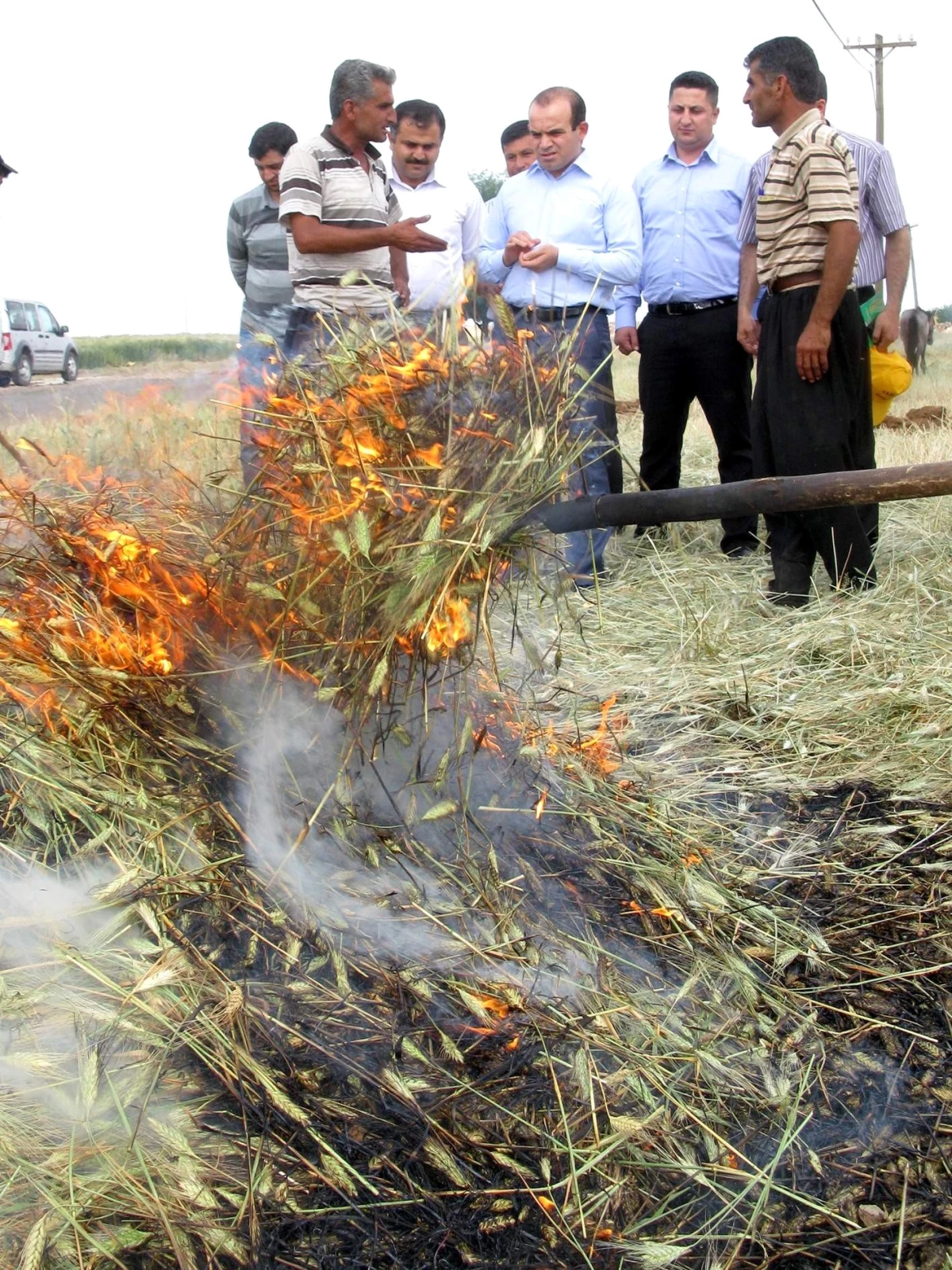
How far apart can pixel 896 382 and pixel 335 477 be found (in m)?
3.74

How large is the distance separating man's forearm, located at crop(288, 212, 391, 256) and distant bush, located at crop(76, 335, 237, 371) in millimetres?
30174

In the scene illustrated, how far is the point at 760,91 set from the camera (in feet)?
15.0

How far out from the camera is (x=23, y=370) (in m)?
24.4

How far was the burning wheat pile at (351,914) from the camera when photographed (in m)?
1.94

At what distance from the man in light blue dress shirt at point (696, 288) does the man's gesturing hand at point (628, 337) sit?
1.7 inches

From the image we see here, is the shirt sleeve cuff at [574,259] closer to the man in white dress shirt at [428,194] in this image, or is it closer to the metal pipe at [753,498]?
the man in white dress shirt at [428,194]

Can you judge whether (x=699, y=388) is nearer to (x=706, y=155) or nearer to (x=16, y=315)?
(x=706, y=155)

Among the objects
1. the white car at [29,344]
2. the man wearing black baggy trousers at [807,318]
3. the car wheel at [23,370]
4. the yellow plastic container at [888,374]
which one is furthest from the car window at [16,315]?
the man wearing black baggy trousers at [807,318]

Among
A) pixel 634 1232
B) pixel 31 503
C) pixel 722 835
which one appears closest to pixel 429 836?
pixel 722 835

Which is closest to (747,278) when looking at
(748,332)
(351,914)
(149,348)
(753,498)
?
(748,332)

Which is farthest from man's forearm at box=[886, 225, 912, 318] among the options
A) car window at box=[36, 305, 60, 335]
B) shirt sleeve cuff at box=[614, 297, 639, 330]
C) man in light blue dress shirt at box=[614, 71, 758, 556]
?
car window at box=[36, 305, 60, 335]

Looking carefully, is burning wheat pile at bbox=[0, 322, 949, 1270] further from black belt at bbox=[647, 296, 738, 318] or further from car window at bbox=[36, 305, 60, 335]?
car window at bbox=[36, 305, 60, 335]

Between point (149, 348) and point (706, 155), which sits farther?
point (149, 348)

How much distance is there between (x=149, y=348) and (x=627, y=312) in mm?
38917
